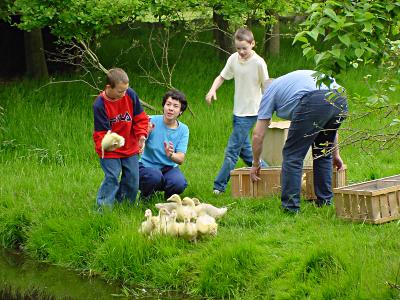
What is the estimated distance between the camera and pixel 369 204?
26.4 ft

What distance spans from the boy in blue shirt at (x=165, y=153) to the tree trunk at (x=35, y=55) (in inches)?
300

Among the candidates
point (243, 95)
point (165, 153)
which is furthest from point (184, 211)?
point (243, 95)

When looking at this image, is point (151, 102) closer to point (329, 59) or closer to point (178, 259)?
point (178, 259)

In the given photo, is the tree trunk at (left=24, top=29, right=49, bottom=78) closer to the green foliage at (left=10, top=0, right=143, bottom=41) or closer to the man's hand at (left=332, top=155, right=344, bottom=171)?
the green foliage at (left=10, top=0, right=143, bottom=41)

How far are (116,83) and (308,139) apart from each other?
178 cm

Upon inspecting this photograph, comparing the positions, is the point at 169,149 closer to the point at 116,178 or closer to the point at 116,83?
the point at 116,178

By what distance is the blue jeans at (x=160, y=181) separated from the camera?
9016mm

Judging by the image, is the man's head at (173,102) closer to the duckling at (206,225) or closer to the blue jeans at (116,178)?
the blue jeans at (116,178)

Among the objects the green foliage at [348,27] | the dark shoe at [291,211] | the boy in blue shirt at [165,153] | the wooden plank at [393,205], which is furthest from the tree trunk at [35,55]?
the green foliage at [348,27]

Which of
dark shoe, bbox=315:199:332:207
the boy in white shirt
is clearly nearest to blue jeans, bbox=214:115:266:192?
the boy in white shirt

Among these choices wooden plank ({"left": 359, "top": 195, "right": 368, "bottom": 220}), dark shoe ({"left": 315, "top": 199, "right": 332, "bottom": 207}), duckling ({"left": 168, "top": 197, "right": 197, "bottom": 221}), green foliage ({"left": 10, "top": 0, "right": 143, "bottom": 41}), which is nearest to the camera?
duckling ({"left": 168, "top": 197, "right": 197, "bottom": 221})

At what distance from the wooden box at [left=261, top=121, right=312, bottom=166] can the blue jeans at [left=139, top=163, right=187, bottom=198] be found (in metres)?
1.44

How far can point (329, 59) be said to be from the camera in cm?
536

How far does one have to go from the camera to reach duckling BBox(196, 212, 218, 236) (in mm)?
7820
